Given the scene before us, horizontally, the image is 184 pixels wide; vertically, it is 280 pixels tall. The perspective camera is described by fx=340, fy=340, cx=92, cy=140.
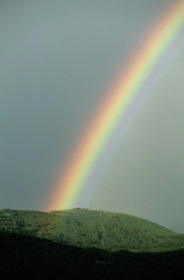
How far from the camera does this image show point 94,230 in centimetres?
Answer: 8612

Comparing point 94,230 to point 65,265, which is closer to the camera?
point 65,265

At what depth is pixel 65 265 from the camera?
3459cm

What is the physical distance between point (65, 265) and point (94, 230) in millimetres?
52627

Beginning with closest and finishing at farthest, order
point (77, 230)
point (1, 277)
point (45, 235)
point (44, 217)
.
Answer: point (1, 277)
point (45, 235)
point (77, 230)
point (44, 217)

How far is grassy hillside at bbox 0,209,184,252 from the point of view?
7356 cm

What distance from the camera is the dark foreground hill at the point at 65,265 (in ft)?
99.3

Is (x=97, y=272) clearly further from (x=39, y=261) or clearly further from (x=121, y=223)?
(x=121, y=223)

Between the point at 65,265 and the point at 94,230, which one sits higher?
the point at 94,230

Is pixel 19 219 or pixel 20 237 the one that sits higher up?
pixel 19 219

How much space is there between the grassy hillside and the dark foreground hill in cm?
2831

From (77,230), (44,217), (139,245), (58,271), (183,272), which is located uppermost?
(44,217)

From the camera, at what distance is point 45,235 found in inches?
2820

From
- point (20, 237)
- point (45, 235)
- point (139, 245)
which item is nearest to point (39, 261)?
point (20, 237)

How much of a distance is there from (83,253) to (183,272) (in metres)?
13.5
